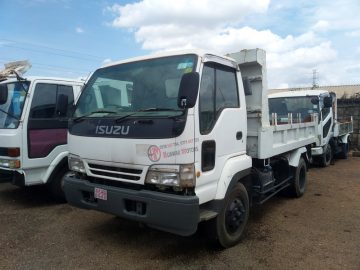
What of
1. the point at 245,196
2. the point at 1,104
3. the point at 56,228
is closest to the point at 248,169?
the point at 245,196

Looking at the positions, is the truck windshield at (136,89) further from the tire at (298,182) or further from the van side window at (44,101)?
the tire at (298,182)

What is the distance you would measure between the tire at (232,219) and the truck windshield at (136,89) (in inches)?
52.4

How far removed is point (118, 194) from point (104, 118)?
88 cm

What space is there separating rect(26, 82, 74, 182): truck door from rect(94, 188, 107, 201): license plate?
239 cm

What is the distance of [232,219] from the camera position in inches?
166

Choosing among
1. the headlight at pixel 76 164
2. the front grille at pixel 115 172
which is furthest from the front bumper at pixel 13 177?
the front grille at pixel 115 172

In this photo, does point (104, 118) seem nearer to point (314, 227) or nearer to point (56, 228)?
point (56, 228)

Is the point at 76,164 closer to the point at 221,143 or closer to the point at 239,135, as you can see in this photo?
the point at 221,143

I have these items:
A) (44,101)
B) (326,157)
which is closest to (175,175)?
(44,101)

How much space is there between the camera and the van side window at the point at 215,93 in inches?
148

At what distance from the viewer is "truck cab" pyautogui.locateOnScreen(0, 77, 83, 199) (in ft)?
18.6

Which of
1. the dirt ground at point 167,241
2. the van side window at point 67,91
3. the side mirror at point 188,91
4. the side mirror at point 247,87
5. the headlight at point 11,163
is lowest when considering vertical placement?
the dirt ground at point 167,241

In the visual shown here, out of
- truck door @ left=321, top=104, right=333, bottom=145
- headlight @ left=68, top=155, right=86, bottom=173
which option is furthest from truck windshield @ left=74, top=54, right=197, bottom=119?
truck door @ left=321, top=104, right=333, bottom=145

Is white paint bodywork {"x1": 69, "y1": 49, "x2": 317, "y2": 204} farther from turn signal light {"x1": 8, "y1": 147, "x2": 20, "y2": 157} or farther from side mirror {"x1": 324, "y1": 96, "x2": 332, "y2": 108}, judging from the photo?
side mirror {"x1": 324, "y1": 96, "x2": 332, "y2": 108}
